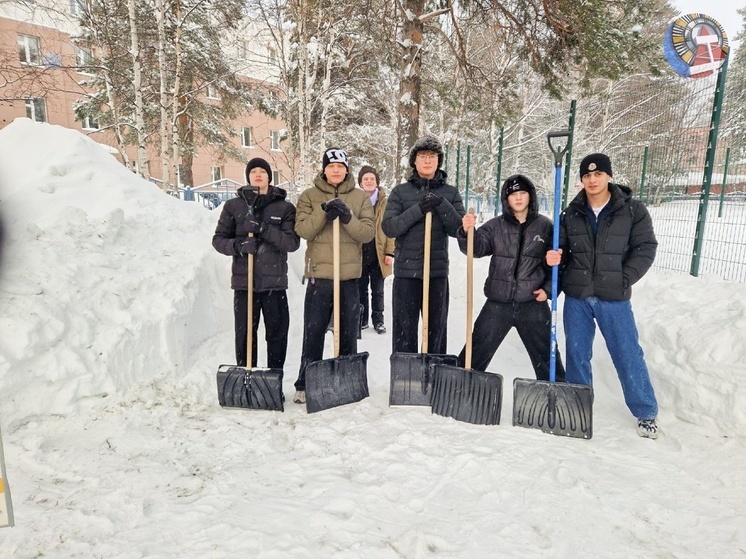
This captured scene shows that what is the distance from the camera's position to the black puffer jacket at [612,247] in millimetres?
2973

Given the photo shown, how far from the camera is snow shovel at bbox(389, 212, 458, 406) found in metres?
3.48

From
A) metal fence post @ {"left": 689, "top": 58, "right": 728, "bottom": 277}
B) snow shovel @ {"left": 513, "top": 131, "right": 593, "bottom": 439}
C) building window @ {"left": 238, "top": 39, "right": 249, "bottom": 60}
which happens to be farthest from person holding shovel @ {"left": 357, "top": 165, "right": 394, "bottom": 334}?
building window @ {"left": 238, "top": 39, "right": 249, "bottom": 60}

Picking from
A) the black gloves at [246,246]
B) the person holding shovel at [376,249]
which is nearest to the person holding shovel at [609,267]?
the black gloves at [246,246]

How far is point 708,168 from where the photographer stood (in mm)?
4629

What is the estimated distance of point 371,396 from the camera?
3.74 m

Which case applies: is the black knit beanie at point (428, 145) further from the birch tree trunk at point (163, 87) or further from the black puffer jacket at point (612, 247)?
the birch tree trunk at point (163, 87)

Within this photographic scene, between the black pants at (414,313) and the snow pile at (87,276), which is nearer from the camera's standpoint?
the snow pile at (87,276)

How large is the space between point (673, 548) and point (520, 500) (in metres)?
0.71

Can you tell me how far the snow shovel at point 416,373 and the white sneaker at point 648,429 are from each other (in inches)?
53.4

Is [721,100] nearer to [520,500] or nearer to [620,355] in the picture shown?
[620,355]

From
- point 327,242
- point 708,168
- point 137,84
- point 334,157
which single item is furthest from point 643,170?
point 137,84

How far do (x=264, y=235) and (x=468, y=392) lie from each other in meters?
2.05

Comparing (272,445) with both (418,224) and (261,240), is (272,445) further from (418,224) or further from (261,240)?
(418,224)

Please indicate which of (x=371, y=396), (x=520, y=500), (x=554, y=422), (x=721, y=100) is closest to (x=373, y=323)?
(x=371, y=396)
